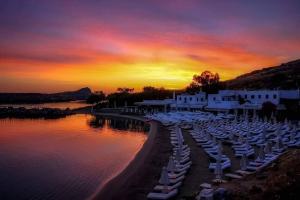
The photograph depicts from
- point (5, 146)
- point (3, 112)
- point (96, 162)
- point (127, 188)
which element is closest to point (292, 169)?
point (127, 188)

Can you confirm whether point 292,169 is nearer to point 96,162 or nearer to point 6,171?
point 96,162

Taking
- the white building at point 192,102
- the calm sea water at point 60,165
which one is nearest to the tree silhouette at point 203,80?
the white building at point 192,102

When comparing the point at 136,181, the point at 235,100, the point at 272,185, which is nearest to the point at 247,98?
the point at 235,100

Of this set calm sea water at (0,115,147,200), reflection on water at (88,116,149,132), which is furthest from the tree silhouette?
calm sea water at (0,115,147,200)

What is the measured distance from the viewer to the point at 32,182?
1905 cm

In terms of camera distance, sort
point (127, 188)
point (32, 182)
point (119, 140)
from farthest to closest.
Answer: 1. point (119, 140)
2. point (32, 182)
3. point (127, 188)

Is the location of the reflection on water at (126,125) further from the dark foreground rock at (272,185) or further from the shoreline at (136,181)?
the dark foreground rock at (272,185)

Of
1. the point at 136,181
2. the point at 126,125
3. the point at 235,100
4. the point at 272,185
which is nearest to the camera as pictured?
the point at 272,185

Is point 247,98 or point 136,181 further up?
point 247,98

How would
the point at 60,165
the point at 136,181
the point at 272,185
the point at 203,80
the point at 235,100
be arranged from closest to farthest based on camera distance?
1. the point at 272,185
2. the point at 136,181
3. the point at 60,165
4. the point at 235,100
5. the point at 203,80

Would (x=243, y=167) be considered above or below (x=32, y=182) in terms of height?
above

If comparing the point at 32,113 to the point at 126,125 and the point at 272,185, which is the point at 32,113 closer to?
the point at 126,125

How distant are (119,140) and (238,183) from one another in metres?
26.5

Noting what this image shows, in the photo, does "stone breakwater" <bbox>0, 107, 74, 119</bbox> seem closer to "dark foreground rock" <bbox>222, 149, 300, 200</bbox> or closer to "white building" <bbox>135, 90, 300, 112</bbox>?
"white building" <bbox>135, 90, 300, 112</bbox>
